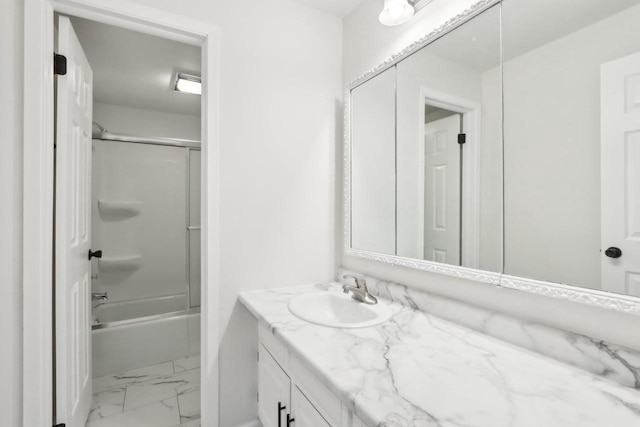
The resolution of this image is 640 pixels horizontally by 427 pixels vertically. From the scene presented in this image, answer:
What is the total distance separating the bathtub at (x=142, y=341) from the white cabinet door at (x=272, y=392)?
1.26 metres

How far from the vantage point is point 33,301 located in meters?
1.16

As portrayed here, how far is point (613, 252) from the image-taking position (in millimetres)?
752

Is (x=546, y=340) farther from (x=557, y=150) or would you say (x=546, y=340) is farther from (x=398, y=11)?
(x=398, y=11)

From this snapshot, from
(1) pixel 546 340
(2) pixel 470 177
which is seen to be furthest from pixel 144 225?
(1) pixel 546 340

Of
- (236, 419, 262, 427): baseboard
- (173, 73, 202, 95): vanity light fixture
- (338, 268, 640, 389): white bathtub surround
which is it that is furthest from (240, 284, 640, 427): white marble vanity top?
(173, 73, 202, 95): vanity light fixture

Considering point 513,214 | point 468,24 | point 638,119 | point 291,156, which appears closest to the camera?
point 638,119

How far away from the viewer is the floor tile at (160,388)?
1.85 meters

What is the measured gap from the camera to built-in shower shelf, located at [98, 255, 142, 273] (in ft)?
9.44

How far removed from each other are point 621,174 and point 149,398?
2.48 m

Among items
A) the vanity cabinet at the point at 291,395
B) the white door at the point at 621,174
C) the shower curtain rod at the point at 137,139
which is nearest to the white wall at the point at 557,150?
the white door at the point at 621,174

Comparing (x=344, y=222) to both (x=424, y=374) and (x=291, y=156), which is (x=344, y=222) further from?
(x=424, y=374)

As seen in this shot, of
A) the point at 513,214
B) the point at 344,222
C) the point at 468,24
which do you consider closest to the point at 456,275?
the point at 513,214

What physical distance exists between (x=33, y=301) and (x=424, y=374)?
1441 mm

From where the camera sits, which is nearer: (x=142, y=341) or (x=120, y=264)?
(x=142, y=341)
